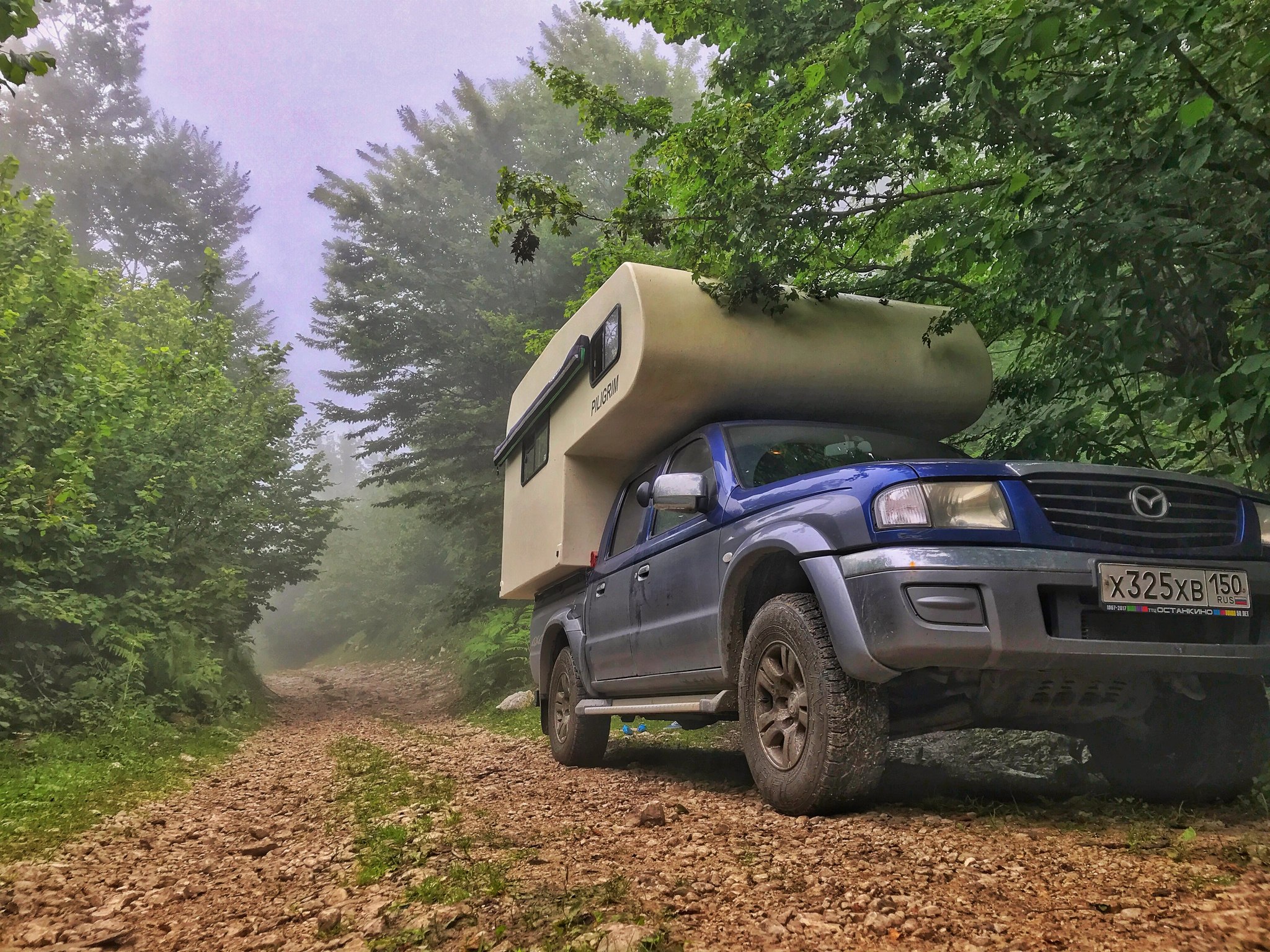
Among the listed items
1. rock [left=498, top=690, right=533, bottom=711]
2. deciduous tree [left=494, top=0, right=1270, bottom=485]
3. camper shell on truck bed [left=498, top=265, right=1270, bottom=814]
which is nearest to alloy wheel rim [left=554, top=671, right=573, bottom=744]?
camper shell on truck bed [left=498, top=265, right=1270, bottom=814]

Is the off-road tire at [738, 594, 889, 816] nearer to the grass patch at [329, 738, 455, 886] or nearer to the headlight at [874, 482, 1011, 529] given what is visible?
the headlight at [874, 482, 1011, 529]

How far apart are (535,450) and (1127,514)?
4.79 meters

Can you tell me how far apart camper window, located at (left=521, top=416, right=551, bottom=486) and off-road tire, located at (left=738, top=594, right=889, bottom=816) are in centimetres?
354

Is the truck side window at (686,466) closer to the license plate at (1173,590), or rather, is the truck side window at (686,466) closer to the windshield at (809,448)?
the windshield at (809,448)

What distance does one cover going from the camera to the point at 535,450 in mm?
7008

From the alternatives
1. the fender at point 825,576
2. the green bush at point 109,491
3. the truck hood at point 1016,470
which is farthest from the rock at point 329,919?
the green bush at point 109,491

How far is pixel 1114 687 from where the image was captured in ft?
10.5

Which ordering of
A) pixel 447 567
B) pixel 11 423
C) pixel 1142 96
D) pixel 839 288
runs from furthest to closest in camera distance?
pixel 447 567, pixel 11 423, pixel 839 288, pixel 1142 96

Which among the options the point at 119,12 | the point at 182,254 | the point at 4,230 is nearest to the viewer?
the point at 4,230

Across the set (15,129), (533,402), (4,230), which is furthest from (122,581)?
(15,129)

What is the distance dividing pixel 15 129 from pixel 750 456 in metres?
38.1

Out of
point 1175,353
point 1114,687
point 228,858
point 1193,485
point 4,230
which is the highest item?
point 4,230

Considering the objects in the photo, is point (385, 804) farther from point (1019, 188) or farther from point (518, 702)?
point (518, 702)

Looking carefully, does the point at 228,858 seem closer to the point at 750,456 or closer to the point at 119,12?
the point at 750,456
